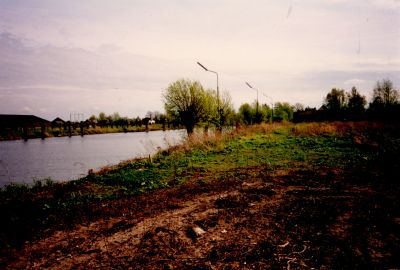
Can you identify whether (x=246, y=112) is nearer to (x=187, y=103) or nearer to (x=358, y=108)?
(x=358, y=108)

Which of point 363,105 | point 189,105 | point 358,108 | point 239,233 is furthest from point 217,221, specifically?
point 363,105

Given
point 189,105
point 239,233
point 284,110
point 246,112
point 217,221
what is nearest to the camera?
point 239,233

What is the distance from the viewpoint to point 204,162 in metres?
14.3

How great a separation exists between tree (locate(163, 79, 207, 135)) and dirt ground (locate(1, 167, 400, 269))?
26402 millimetres

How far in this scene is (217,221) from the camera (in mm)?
5840

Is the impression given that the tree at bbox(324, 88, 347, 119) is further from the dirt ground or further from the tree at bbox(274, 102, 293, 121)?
the dirt ground

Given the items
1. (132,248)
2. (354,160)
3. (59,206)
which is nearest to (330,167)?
(354,160)

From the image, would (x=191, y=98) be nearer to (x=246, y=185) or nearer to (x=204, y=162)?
(x=204, y=162)

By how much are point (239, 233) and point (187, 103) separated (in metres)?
29.7

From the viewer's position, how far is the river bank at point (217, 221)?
4.44 meters

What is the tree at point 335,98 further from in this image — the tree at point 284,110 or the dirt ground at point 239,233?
the dirt ground at point 239,233

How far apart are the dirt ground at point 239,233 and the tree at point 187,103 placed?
1039 inches

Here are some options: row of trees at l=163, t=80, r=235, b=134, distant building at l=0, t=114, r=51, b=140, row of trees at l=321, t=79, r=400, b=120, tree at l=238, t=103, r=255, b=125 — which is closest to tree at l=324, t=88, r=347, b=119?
row of trees at l=321, t=79, r=400, b=120

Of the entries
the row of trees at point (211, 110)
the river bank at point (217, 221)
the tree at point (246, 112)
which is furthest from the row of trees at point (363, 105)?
the river bank at point (217, 221)
